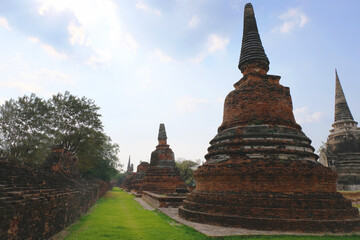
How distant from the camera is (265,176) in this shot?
7.56 meters

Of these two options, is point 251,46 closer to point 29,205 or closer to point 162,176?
point 29,205

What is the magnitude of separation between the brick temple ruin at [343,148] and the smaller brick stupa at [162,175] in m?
15.2

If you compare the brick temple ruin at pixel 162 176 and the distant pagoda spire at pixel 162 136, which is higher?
the distant pagoda spire at pixel 162 136

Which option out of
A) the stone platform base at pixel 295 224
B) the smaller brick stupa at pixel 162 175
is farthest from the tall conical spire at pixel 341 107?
the stone platform base at pixel 295 224

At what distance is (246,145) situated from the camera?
8570 mm

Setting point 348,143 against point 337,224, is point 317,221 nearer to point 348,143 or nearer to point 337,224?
point 337,224

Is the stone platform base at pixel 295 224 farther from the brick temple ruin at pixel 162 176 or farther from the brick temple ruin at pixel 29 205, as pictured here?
the brick temple ruin at pixel 162 176

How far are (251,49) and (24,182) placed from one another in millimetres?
10296

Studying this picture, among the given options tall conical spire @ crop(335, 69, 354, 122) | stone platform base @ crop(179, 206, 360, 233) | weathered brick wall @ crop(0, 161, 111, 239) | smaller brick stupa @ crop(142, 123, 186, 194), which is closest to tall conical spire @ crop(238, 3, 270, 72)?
stone platform base @ crop(179, 206, 360, 233)

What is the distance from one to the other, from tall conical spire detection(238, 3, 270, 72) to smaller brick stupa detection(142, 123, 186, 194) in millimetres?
14715

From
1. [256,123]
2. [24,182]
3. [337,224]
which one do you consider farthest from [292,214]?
[24,182]

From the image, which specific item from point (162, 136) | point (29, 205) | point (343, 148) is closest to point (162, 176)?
point (162, 136)

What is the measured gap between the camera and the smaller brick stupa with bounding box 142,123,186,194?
2327 centimetres

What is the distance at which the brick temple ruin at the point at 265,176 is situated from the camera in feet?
22.8
